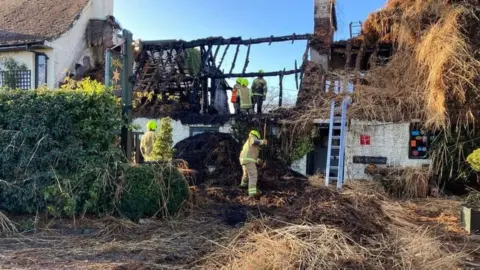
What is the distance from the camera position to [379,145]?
12.2 metres

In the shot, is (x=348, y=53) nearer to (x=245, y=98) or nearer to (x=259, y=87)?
(x=259, y=87)

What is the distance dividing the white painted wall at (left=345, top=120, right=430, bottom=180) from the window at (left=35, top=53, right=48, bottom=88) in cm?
1341

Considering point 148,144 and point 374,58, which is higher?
point 374,58

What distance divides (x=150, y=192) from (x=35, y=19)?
1599 centimetres

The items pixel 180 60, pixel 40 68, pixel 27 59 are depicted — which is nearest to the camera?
pixel 180 60

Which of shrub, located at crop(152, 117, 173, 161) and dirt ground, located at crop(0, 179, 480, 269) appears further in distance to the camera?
shrub, located at crop(152, 117, 173, 161)

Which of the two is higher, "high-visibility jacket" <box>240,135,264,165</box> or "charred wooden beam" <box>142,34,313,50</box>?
"charred wooden beam" <box>142,34,313,50</box>

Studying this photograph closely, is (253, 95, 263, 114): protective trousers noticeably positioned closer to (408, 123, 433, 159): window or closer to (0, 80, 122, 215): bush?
(408, 123, 433, 159): window

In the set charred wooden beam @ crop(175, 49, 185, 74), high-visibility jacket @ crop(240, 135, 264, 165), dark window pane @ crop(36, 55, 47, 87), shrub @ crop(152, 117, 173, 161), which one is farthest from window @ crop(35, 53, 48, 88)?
high-visibility jacket @ crop(240, 135, 264, 165)

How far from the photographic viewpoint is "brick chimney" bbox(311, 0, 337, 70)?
15656mm

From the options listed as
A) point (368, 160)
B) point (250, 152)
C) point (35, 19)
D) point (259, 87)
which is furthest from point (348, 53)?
point (35, 19)

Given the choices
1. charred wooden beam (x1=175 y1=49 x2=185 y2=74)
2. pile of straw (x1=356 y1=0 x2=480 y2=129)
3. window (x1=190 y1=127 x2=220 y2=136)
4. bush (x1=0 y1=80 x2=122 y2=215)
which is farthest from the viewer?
charred wooden beam (x1=175 y1=49 x2=185 y2=74)

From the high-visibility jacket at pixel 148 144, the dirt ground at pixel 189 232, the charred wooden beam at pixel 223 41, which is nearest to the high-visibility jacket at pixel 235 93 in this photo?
the charred wooden beam at pixel 223 41

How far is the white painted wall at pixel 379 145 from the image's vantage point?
11.9m
